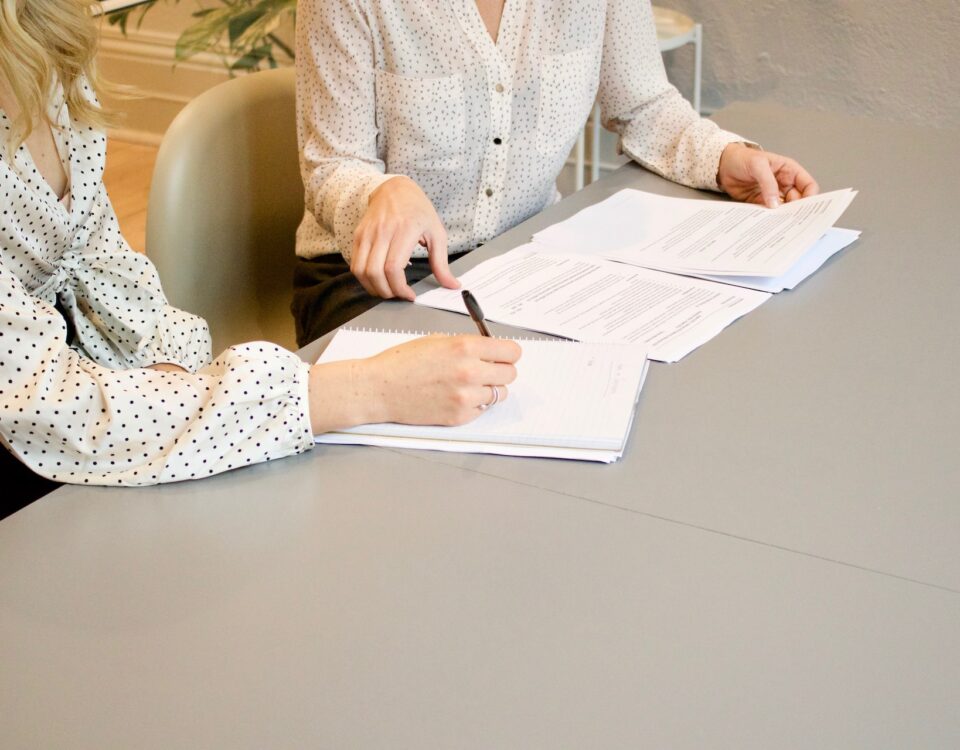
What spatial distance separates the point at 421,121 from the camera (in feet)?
4.68

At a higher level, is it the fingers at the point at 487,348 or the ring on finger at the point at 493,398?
the fingers at the point at 487,348

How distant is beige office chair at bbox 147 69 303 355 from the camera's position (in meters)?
1.42

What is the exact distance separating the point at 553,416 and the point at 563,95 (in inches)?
29.0

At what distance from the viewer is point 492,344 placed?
0.95 meters

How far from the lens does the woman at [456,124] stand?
139 cm

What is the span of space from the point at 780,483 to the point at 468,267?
533 millimetres

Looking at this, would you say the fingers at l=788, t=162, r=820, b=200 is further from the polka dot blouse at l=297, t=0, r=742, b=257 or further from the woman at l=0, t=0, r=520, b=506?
the woman at l=0, t=0, r=520, b=506

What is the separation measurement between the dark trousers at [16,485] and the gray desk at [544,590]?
0.33 metres

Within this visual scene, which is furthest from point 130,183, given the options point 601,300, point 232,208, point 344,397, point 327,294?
point 344,397

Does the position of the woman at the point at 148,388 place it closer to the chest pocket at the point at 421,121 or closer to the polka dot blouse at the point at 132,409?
the polka dot blouse at the point at 132,409

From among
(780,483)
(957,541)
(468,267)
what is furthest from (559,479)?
(468,267)

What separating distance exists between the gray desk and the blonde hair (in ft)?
1.36

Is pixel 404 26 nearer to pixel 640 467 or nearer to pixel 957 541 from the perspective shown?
pixel 640 467

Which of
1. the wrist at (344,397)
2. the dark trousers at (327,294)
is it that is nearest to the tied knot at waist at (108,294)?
the dark trousers at (327,294)
